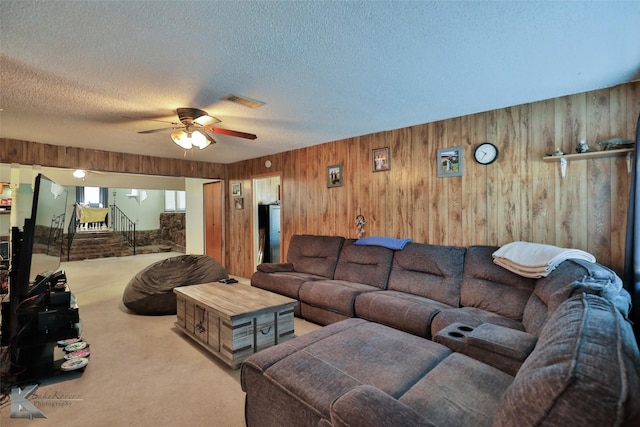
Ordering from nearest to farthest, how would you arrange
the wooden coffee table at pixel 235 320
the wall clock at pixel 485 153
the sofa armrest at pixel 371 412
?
the sofa armrest at pixel 371 412 < the wooden coffee table at pixel 235 320 < the wall clock at pixel 485 153

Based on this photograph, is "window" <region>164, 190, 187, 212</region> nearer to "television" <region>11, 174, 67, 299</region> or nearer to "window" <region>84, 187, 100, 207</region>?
"window" <region>84, 187, 100, 207</region>

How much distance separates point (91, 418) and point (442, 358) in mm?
2218

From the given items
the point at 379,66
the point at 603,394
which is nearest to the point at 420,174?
the point at 379,66

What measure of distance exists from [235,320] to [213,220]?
460cm

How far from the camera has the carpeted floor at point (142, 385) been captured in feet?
6.18

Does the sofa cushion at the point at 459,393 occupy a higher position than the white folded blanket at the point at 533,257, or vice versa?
the white folded blanket at the point at 533,257

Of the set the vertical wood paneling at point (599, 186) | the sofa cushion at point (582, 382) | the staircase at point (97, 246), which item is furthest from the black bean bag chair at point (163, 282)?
the staircase at point (97, 246)

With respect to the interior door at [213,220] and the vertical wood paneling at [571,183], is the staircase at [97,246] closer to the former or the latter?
the interior door at [213,220]

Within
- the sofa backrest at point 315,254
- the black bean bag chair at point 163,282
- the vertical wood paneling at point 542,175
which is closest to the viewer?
the vertical wood paneling at point 542,175

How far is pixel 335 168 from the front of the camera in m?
4.36

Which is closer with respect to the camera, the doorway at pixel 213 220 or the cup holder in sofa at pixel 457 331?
the cup holder in sofa at pixel 457 331

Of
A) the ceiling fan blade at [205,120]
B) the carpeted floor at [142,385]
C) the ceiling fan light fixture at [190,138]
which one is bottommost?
the carpeted floor at [142,385]

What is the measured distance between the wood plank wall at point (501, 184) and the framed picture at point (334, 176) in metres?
0.07

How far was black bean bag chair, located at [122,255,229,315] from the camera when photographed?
12.2 feet
